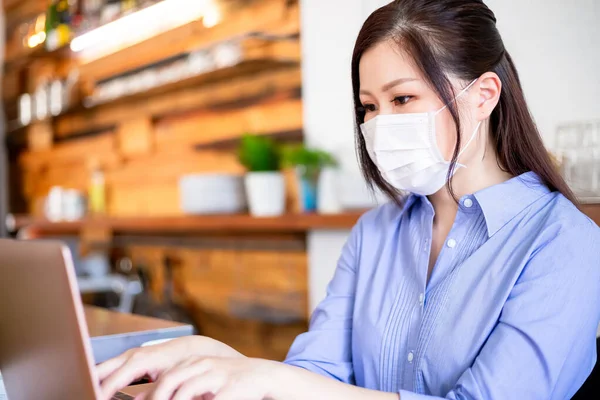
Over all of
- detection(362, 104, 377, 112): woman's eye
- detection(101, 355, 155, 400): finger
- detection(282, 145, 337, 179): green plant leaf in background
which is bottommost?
detection(101, 355, 155, 400): finger

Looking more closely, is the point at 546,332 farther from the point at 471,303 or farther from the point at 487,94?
the point at 487,94

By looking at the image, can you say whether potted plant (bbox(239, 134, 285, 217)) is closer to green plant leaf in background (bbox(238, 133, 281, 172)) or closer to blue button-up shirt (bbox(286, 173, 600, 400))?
green plant leaf in background (bbox(238, 133, 281, 172))

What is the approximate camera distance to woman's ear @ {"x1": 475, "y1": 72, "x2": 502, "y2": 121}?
1233 mm

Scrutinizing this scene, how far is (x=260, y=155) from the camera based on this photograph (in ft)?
8.83

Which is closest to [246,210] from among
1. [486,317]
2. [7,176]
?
[486,317]

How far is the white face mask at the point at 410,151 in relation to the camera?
4.10 ft

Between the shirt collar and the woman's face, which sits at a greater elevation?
the woman's face

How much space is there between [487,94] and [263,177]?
1456mm

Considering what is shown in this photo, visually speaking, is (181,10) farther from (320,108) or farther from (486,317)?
(486,317)

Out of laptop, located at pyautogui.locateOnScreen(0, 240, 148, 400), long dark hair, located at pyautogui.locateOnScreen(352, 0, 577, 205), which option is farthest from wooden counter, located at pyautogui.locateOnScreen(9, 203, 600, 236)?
laptop, located at pyautogui.locateOnScreen(0, 240, 148, 400)

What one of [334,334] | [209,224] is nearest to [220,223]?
[209,224]

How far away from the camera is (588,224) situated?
1.11 metres

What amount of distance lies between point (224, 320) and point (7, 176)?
2.61 meters

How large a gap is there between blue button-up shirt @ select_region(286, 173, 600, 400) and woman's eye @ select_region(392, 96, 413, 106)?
0.20 meters
